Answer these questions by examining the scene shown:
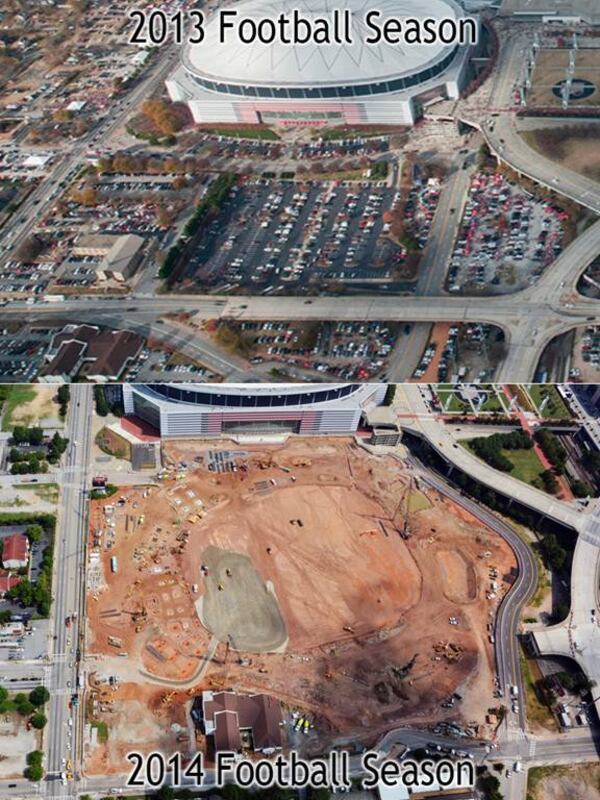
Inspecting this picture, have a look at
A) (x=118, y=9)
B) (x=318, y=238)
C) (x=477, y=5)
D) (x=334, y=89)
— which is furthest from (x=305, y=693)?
(x=118, y=9)

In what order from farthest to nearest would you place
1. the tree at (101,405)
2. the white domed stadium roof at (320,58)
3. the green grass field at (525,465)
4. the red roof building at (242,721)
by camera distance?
the white domed stadium roof at (320,58) < the tree at (101,405) < the green grass field at (525,465) < the red roof building at (242,721)

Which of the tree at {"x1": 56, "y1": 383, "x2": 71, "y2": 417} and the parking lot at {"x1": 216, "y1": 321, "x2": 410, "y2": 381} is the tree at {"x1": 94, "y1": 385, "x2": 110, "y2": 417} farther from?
the parking lot at {"x1": 216, "y1": 321, "x2": 410, "y2": 381}

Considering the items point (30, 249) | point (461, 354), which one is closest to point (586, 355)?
point (461, 354)

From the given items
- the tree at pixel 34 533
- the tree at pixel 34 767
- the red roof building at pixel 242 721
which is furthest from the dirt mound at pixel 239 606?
the tree at pixel 34 767

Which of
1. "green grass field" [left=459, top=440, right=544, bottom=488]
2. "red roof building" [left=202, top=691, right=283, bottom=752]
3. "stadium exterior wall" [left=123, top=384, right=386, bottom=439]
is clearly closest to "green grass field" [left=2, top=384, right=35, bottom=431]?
"stadium exterior wall" [left=123, top=384, right=386, bottom=439]

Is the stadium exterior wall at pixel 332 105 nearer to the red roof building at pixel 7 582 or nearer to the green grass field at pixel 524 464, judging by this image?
the green grass field at pixel 524 464

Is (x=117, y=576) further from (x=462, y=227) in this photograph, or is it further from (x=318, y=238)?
(x=462, y=227)
